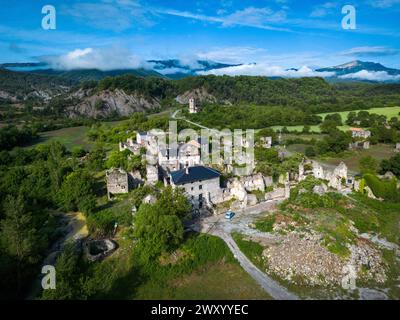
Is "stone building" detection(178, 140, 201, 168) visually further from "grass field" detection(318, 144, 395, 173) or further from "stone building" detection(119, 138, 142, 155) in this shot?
"grass field" detection(318, 144, 395, 173)

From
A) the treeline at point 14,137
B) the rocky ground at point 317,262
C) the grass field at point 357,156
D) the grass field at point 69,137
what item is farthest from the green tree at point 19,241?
the treeline at point 14,137

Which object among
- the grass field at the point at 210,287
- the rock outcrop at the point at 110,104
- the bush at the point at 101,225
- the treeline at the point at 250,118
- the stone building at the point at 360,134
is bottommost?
the grass field at the point at 210,287

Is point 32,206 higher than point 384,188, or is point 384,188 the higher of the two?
point 384,188

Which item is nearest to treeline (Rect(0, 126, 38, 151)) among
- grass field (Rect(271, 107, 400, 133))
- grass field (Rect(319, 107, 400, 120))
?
grass field (Rect(271, 107, 400, 133))

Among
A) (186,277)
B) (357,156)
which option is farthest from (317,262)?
(357,156)

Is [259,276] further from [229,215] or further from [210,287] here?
[229,215]

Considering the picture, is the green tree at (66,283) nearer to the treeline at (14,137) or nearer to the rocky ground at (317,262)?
the rocky ground at (317,262)
